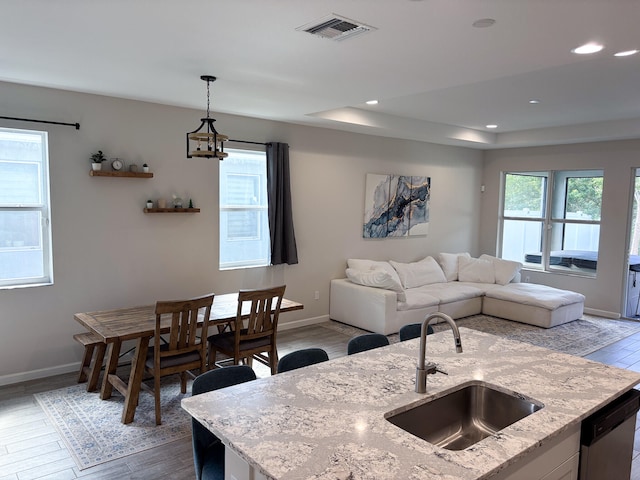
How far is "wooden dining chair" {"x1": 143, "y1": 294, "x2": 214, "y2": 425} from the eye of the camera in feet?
10.9

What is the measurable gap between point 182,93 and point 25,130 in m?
1.38

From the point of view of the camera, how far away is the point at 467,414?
2162mm

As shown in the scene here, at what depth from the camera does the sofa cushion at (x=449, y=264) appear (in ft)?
24.5

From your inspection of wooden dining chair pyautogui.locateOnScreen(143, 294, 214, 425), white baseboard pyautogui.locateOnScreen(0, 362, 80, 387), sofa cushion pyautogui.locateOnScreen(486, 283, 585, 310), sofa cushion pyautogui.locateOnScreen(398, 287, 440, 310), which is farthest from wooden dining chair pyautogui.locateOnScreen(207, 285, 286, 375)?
sofa cushion pyautogui.locateOnScreen(486, 283, 585, 310)

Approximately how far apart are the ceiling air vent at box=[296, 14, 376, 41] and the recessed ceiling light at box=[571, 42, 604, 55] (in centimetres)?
127

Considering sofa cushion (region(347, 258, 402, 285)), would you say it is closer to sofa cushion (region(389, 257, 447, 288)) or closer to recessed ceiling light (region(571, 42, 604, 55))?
sofa cushion (region(389, 257, 447, 288))

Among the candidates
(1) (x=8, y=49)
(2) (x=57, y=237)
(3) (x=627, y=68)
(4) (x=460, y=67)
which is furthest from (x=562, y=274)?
(1) (x=8, y=49)

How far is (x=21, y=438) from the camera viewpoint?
3170 millimetres

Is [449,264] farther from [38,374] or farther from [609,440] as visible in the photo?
[38,374]

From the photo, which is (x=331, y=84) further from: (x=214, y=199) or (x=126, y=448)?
(x=126, y=448)

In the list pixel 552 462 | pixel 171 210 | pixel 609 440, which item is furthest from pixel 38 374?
pixel 609 440

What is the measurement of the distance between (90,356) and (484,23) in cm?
403

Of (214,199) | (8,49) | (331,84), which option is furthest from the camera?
(214,199)

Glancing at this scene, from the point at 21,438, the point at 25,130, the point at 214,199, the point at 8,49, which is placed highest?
the point at 8,49
